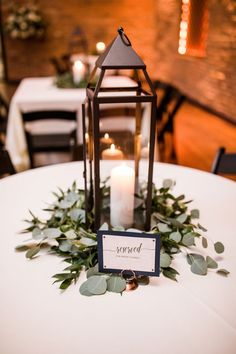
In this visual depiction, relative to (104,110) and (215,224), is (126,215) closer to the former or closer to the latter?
(215,224)

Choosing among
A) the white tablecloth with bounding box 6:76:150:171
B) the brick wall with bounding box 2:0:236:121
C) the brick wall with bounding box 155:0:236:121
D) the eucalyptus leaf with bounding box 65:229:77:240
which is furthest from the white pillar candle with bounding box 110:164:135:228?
the brick wall with bounding box 2:0:236:121

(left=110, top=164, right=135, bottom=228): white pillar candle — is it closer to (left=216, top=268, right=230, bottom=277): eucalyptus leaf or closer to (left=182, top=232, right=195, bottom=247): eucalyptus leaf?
(left=182, top=232, right=195, bottom=247): eucalyptus leaf

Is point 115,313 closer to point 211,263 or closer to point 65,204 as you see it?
point 211,263

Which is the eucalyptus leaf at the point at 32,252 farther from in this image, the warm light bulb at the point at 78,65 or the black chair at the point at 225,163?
the warm light bulb at the point at 78,65

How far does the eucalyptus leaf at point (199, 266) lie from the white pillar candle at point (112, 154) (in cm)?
31

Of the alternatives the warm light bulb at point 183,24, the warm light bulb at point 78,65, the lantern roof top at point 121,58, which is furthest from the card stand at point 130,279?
the warm light bulb at point 183,24

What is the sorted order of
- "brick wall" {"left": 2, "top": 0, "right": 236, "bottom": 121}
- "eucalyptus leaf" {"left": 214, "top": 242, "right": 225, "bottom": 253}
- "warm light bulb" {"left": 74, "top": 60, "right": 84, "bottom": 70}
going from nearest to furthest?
1. "eucalyptus leaf" {"left": 214, "top": 242, "right": 225, "bottom": 253}
2. "warm light bulb" {"left": 74, "top": 60, "right": 84, "bottom": 70}
3. "brick wall" {"left": 2, "top": 0, "right": 236, "bottom": 121}

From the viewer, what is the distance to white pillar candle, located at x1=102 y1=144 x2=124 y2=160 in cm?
85

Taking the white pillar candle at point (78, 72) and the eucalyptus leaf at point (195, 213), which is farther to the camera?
the white pillar candle at point (78, 72)

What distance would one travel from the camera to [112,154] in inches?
34.6

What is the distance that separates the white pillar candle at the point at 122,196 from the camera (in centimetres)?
85

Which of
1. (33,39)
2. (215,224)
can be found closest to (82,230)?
(215,224)

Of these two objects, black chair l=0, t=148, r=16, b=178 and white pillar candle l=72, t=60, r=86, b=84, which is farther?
white pillar candle l=72, t=60, r=86, b=84

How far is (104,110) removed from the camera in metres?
2.55
